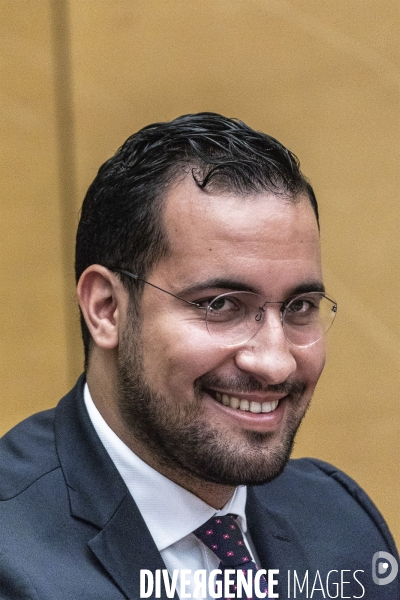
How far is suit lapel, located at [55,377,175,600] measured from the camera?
76.4 inches

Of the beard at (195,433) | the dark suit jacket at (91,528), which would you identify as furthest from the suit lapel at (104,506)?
the beard at (195,433)

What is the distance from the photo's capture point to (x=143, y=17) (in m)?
3.01

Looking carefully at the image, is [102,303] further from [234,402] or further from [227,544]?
[227,544]

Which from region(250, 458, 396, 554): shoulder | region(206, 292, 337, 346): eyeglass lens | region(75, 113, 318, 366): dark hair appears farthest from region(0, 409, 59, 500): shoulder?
region(250, 458, 396, 554): shoulder

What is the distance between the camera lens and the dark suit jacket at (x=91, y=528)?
6.16 ft

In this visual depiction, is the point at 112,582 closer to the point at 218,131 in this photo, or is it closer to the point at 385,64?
the point at 218,131

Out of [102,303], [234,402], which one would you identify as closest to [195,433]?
[234,402]

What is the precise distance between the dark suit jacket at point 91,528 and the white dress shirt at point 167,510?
0.18ft

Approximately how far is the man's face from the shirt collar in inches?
2.1

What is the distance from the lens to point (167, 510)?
2.10 meters

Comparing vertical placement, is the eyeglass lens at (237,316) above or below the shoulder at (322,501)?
above

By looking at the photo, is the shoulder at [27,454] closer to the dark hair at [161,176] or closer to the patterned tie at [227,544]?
the dark hair at [161,176]

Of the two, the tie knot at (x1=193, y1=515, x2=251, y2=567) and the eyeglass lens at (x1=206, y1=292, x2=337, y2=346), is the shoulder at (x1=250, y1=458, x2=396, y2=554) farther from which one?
the eyeglass lens at (x1=206, y1=292, x2=337, y2=346)

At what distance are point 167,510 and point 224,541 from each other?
0.49 feet
